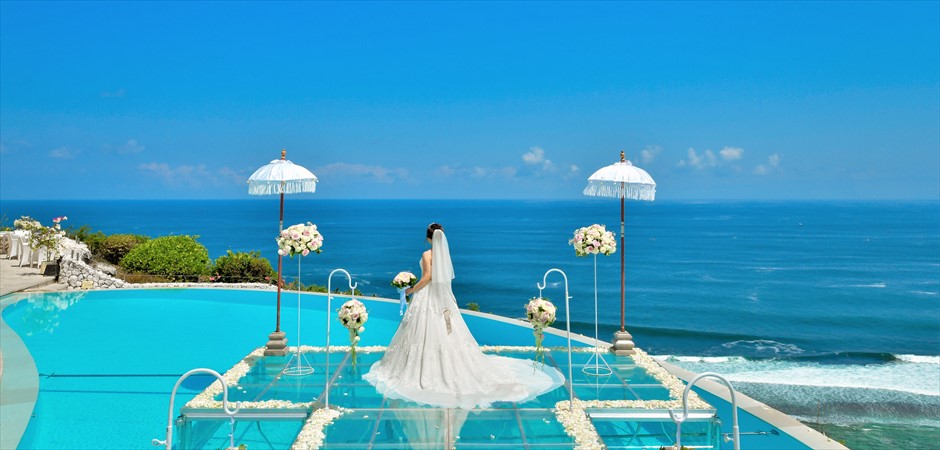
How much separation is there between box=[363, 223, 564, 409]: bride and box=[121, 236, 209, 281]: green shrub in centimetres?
1371

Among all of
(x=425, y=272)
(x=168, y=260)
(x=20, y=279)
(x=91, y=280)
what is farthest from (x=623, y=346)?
(x=20, y=279)

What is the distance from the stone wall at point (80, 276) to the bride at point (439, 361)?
13.9m

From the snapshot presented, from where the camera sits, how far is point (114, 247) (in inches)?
830

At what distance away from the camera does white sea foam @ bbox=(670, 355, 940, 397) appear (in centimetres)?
1972

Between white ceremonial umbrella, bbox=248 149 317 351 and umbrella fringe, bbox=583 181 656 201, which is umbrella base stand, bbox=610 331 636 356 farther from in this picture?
white ceremonial umbrella, bbox=248 149 317 351

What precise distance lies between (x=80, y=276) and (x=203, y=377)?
11.1 meters

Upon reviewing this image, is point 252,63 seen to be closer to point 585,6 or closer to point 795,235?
point 585,6

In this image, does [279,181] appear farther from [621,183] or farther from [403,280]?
[621,183]

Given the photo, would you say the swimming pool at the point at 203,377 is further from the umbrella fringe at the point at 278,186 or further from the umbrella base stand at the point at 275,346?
the umbrella fringe at the point at 278,186

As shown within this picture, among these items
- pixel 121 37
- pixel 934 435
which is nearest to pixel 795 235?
pixel 934 435

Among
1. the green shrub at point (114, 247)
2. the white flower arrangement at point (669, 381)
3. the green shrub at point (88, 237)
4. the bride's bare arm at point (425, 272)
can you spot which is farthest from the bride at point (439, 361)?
the green shrub at point (88, 237)

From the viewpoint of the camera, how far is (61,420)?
25.3 feet

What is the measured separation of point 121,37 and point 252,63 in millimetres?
19151

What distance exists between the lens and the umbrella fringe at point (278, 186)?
30.2 ft
